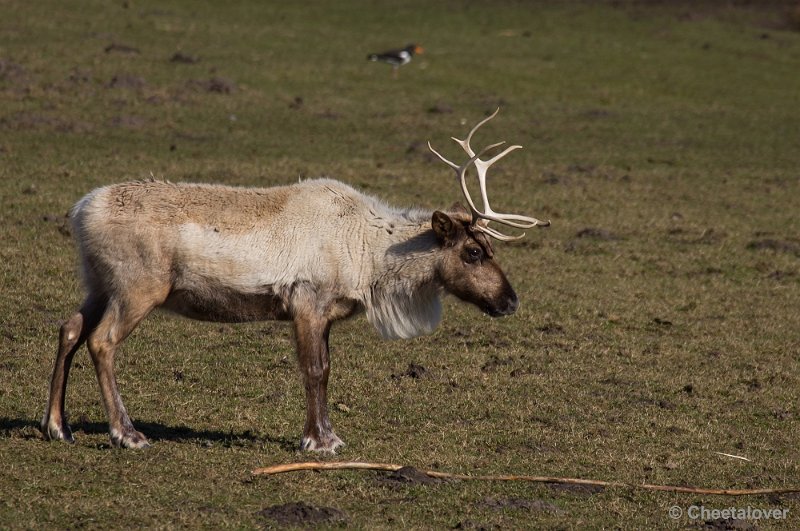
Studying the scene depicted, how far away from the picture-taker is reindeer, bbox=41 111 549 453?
24.8 ft

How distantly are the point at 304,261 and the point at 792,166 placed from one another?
13.7m

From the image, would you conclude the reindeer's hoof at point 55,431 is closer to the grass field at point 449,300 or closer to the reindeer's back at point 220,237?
the grass field at point 449,300

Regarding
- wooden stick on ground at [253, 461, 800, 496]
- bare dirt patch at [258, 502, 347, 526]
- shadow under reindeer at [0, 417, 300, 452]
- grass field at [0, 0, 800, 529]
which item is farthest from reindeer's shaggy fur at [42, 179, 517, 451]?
bare dirt patch at [258, 502, 347, 526]

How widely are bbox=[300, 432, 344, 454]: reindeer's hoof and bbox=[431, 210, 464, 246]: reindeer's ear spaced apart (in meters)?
1.50

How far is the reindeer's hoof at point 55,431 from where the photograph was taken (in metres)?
7.56

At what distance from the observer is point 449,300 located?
11875 millimetres

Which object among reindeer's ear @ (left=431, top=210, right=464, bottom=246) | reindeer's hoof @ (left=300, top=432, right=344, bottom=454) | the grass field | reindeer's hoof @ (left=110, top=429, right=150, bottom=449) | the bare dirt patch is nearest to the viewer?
the bare dirt patch

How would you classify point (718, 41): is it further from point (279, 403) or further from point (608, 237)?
point (279, 403)

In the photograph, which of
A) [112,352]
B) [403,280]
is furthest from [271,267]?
[112,352]

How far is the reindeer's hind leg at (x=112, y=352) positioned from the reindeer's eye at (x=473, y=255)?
2045 millimetres

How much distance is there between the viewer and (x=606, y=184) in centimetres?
1728

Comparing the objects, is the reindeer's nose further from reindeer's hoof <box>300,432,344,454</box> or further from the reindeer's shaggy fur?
reindeer's hoof <box>300,432,344,454</box>

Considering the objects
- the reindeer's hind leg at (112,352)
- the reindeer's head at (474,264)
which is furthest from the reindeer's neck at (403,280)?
the reindeer's hind leg at (112,352)

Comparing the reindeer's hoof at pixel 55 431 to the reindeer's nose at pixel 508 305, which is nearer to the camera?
the reindeer's hoof at pixel 55 431
